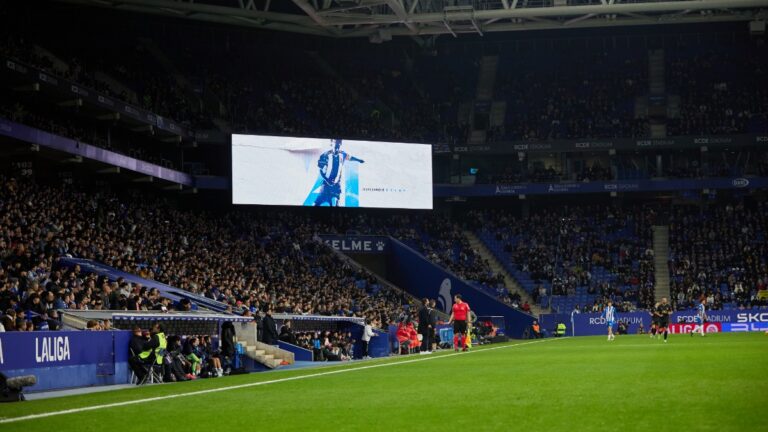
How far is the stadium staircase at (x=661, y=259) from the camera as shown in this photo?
58378 mm

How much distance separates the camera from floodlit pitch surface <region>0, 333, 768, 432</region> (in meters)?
9.68

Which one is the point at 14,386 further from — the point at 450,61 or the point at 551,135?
the point at 450,61

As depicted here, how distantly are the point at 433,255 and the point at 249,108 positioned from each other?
1426cm

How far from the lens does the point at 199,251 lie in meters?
46.7

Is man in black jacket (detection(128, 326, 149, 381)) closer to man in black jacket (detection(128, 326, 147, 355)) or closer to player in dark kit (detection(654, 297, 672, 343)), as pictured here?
man in black jacket (detection(128, 326, 147, 355))

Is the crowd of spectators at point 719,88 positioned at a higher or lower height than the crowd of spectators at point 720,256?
higher

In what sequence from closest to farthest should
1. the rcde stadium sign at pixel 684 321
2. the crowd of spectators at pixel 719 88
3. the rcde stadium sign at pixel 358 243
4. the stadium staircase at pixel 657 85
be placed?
the rcde stadium sign at pixel 684 321 < the rcde stadium sign at pixel 358 243 < the crowd of spectators at pixel 719 88 < the stadium staircase at pixel 657 85

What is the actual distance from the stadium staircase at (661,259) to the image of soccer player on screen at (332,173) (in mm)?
19690

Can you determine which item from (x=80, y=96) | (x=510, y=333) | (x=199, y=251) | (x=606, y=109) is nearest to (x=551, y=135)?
(x=606, y=109)

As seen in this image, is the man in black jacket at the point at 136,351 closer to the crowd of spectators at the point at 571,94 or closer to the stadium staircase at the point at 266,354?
the stadium staircase at the point at 266,354

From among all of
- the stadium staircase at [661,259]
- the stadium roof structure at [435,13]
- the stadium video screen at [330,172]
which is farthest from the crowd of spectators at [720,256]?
the stadium video screen at [330,172]

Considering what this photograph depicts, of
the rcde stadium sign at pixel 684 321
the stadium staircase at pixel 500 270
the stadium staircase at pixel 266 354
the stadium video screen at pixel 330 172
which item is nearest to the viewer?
the stadium staircase at pixel 266 354

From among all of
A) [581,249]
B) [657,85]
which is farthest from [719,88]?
[581,249]

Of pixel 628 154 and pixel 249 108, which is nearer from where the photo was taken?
pixel 249 108
